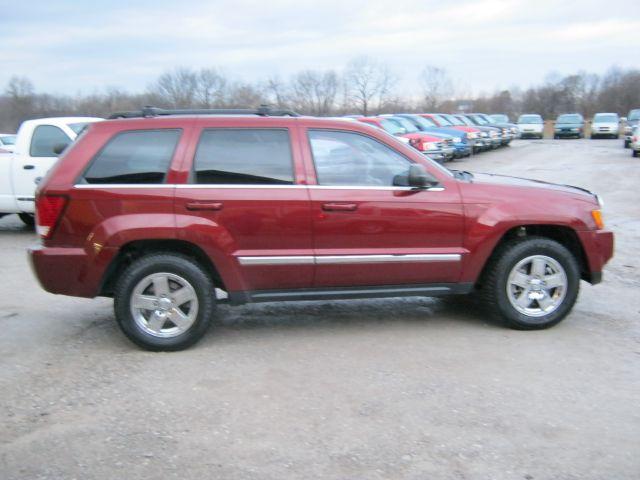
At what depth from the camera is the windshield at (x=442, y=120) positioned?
28903 mm

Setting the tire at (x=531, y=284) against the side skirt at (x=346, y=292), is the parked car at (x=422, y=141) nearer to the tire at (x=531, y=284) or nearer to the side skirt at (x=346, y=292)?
the tire at (x=531, y=284)

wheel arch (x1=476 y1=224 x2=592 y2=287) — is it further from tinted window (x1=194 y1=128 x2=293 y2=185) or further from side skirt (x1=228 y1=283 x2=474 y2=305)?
tinted window (x1=194 y1=128 x2=293 y2=185)

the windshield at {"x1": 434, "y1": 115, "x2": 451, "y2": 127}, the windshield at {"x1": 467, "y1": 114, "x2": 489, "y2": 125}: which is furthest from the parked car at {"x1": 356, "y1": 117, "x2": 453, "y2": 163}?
the windshield at {"x1": 467, "y1": 114, "x2": 489, "y2": 125}

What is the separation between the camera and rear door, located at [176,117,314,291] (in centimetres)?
497

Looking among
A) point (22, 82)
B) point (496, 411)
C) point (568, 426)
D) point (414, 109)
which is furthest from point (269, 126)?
point (414, 109)

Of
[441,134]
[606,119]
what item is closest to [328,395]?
[441,134]

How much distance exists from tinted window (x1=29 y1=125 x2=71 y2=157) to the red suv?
5.88 m

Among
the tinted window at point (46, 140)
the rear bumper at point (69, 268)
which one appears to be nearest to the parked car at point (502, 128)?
the tinted window at point (46, 140)

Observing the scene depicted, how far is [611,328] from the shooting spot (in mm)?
5547

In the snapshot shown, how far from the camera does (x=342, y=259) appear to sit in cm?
514

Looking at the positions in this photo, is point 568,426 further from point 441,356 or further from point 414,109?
point 414,109

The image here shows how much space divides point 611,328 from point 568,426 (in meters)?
2.10

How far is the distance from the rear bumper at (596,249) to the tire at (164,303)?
3262 millimetres

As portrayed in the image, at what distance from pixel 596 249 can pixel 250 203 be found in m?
3.06
